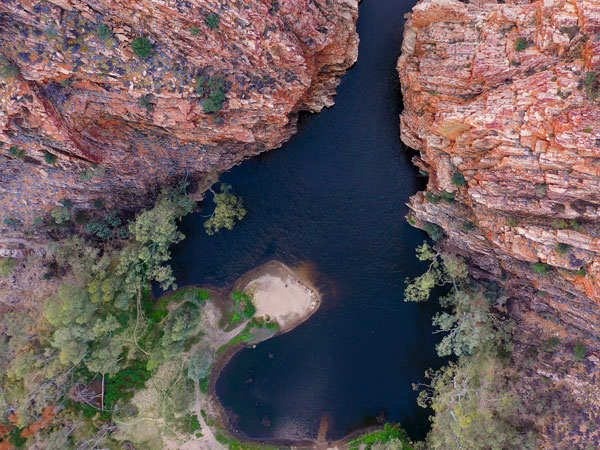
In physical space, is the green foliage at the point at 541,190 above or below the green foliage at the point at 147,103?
below

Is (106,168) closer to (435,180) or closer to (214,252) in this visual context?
(214,252)

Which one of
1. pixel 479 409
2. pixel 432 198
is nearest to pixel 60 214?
pixel 432 198

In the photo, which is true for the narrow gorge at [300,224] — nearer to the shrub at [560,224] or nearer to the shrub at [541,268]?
the shrub at [560,224]

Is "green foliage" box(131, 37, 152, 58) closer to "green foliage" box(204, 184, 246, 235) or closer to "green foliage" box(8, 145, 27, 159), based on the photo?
"green foliage" box(8, 145, 27, 159)

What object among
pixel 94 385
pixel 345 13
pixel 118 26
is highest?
pixel 345 13

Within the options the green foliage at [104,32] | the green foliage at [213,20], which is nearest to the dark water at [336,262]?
the green foliage at [213,20]

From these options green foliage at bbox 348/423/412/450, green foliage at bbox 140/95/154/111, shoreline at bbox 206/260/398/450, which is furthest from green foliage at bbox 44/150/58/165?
green foliage at bbox 348/423/412/450

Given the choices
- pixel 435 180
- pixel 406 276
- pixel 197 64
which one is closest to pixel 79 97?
pixel 197 64
